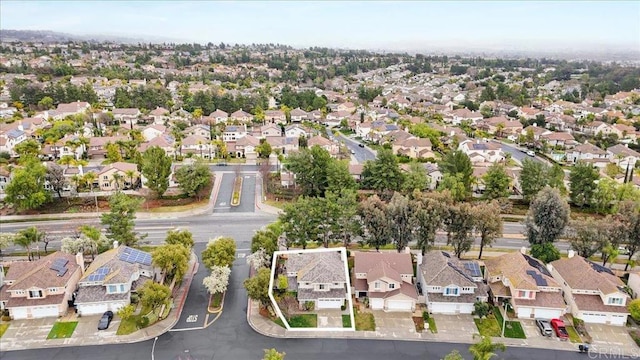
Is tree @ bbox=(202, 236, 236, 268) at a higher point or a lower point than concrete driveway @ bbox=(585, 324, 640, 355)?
higher

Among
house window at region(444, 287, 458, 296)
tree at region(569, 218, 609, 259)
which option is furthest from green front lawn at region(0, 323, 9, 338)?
tree at region(569, 218, 609, 259)

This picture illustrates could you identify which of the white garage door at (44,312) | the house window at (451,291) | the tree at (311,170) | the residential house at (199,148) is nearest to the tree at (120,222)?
the white garage door at (44,312)

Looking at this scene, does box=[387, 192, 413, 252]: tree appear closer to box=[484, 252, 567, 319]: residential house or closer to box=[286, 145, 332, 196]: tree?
box=[484, 252, 567, 319]: residential house

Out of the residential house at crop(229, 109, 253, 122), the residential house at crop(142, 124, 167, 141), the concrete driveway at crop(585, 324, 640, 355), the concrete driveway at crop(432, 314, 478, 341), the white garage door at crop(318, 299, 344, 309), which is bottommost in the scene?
the concrete driveway at crop(585, 324, 640, 355)

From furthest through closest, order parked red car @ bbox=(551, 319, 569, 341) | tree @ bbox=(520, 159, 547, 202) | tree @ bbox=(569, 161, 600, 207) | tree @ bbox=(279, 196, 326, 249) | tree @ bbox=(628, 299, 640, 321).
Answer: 1. tree @ bbox=(520, 159, 547, 202)
2. tree @ bbox=(569, 161, 600, 207)
3. tree @ bbox=(279, 196, 326, 249)
4. tree @ bbox=(628, 299, 640, 321)
5. parked red car @ bbox=(551, 319, 569, 341)

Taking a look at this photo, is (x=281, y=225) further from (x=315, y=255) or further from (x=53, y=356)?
(x=53, y=356)

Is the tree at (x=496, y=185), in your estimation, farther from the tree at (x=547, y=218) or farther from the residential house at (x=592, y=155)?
the residential house at (x=592, y=155)
